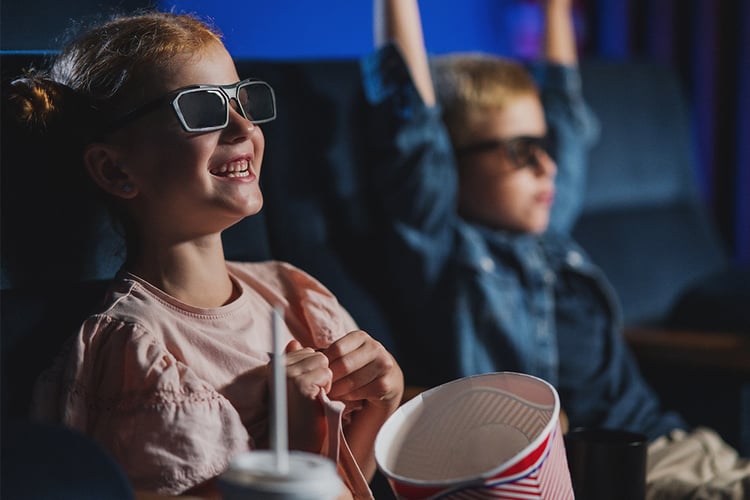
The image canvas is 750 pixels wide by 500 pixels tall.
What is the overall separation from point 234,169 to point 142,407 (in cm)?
26

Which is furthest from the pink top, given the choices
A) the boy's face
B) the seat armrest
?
the seat armrest

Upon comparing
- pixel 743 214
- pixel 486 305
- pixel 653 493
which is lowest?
pixel 743 214

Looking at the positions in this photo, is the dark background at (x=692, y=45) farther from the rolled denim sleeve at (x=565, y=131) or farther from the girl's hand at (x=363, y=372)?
the girl's hand at (x=363, y=372)

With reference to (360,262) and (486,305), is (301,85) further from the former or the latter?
(486,305)

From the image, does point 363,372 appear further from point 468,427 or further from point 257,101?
point 257,101

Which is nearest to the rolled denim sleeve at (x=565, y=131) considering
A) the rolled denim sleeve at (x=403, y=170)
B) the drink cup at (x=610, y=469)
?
the rolled denim sleeve at (x=403, y=170)

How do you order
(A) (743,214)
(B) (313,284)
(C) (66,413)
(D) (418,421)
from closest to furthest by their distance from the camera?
1. (C) (66,413)
2. (D) (418,421)
3. (B) (313,284)
4. (A) (743,214)

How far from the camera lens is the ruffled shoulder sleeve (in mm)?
965

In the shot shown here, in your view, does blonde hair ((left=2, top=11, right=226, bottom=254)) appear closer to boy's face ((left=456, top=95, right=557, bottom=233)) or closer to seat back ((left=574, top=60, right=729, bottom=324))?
boy's face ((left=456, top=95, right=557, bottom=233))

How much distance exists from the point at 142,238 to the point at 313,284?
0.78 feet

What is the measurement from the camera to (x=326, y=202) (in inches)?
67.0

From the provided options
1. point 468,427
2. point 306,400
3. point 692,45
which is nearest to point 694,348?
point 468,427

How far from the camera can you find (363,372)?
1.11 metres

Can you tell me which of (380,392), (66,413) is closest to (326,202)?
(380,392)
